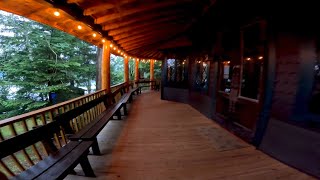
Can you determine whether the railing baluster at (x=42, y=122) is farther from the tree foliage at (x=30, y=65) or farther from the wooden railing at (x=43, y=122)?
the tree foliage at (x=30, y=65)

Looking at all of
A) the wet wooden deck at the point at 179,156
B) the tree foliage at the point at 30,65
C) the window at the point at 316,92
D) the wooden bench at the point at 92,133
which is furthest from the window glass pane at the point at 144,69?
the window at the point at 316,92

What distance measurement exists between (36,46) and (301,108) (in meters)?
12.1

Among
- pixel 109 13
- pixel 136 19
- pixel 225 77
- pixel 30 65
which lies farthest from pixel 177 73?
pixel 30 65

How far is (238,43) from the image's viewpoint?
5.58 meters

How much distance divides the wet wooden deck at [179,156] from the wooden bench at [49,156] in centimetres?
43

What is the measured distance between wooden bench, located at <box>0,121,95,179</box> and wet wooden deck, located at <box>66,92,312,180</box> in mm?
431

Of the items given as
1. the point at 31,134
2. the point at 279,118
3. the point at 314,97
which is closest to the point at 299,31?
the point at 314,97

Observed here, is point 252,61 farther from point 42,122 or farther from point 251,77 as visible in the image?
point 42,122

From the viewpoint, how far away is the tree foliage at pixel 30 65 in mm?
11340

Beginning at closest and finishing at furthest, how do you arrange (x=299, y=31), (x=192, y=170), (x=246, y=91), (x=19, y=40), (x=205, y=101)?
(x=192, y=170), (x=299, y=31), (x=246, y=91), (x=205, y=101), (x=19, y=40)

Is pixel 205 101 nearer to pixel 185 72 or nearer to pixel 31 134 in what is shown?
pixel 185 72

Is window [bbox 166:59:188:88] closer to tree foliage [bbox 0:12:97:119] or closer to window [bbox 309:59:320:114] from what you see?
tree foliage [bbox 0:12:97:119]

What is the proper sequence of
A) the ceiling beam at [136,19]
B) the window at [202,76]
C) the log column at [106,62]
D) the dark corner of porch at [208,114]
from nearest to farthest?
the dark corner of porch at [208,114] → the ceiling beam at [136,19] → the log column at [106,62] → the window at [202,76]

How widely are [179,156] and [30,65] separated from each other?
10.2 metres
